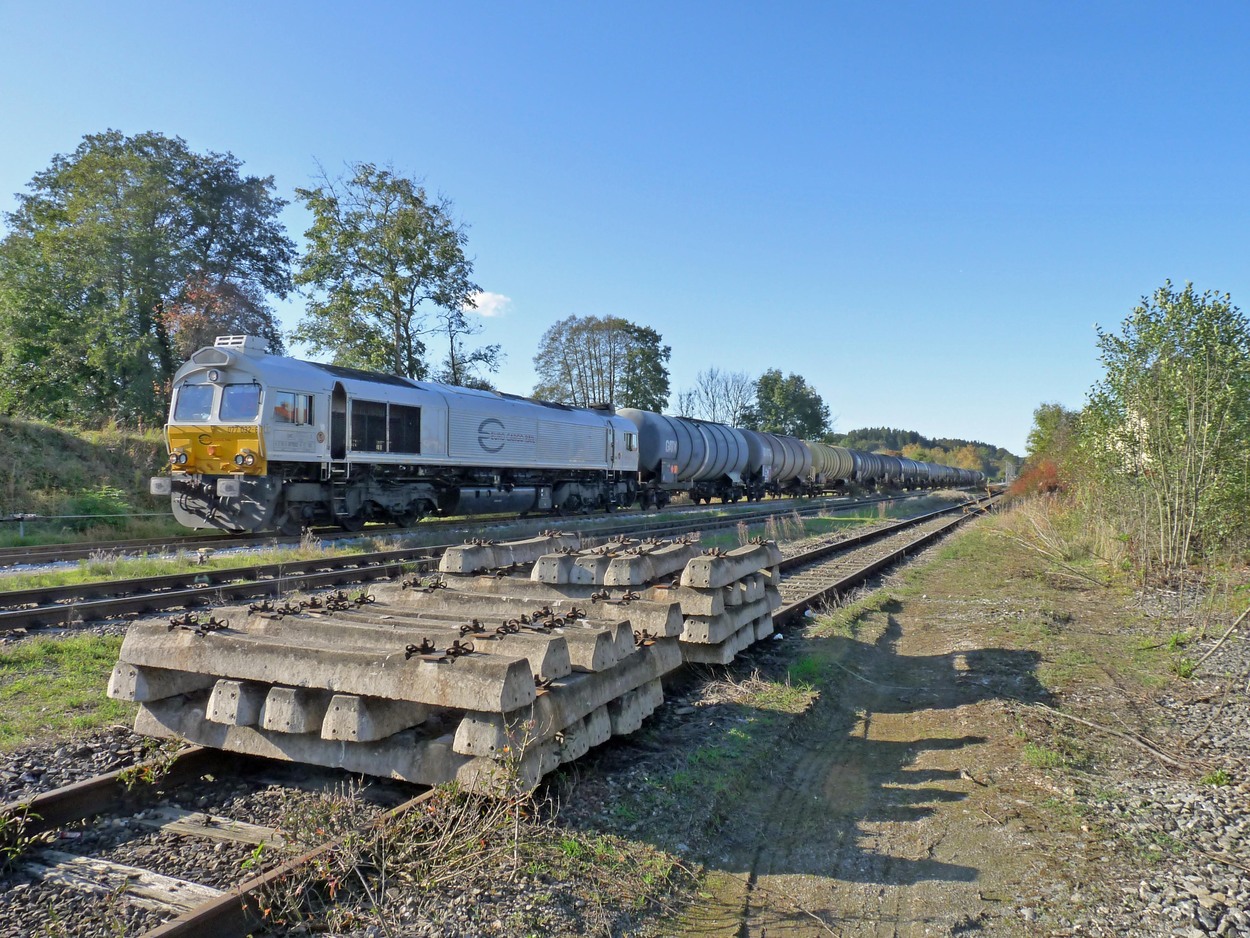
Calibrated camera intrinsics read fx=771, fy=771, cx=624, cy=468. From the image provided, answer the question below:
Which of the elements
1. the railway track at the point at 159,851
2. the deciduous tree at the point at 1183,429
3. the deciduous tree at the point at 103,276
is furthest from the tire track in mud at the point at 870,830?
the deciduous tree at the point at 103,276

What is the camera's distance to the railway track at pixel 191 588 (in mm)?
7477

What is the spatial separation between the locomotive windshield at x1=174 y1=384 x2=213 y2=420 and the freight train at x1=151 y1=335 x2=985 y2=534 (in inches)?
0.9

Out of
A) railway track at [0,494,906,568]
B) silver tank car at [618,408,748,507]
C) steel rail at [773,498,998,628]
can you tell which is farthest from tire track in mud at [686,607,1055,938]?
silver tank car at [618,408,748,507]

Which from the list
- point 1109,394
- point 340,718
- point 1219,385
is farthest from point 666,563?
point 1109,394

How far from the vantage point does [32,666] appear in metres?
5.82

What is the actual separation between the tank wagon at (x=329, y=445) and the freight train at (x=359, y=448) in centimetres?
2

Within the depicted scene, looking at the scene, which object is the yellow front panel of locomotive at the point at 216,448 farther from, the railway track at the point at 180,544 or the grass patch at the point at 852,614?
the grass patch at the point at 852,614

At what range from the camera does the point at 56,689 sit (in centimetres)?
524

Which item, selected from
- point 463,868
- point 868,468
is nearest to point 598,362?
point 868,468

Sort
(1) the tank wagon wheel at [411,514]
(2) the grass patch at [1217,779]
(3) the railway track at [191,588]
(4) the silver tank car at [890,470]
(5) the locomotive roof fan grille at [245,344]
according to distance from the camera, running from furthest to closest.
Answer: (4) the silver tank car at [890,470]
(1) the tank wagon wheel at [411,514]
(5) the locomotive roof fan grille at [245,344]
(3) the railway track at [191,588]
(2) the grass patch at [1217,779]

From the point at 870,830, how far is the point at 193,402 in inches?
529

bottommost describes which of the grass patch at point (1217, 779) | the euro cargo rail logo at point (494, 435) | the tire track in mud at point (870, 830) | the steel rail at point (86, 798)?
the tire track in mud at point (870, 830)

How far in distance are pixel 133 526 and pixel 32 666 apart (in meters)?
11.3

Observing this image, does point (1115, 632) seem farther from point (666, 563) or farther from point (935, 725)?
point (666, 563)
